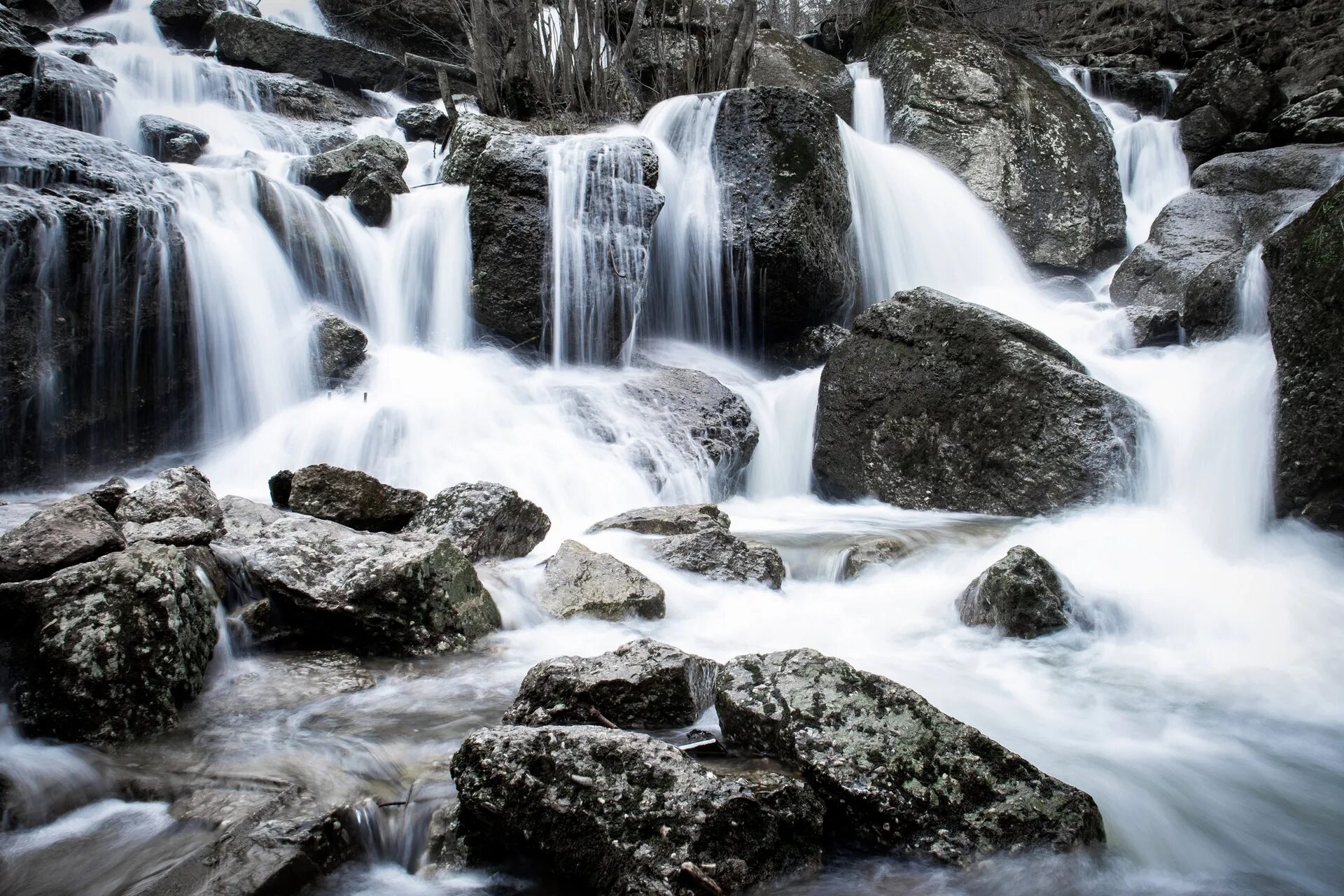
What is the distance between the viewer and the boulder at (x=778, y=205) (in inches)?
334

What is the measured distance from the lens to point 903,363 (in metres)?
6.37

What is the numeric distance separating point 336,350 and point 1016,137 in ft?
31.1

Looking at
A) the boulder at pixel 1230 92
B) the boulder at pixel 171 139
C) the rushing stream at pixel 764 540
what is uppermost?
the boulder at pixel 1230 92

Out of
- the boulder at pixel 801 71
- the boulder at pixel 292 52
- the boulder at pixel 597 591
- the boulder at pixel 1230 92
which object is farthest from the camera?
the boulder at pixel 292 52

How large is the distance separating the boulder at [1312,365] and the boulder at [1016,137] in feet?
21.5

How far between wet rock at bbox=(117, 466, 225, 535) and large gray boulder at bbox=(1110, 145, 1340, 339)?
8366 mm

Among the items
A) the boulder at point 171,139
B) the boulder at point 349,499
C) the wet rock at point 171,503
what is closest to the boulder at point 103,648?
the wet rock at point 171,503

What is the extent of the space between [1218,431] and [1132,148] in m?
8.85

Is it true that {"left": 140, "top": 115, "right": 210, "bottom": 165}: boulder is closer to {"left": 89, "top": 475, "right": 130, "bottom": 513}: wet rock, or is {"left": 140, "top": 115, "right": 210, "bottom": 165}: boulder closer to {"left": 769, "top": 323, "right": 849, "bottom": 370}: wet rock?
{"left": 769, "top": 323, "right": 849, "bottom": 370}: wet rock

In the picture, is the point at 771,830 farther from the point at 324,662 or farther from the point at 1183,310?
the point at 1183,310

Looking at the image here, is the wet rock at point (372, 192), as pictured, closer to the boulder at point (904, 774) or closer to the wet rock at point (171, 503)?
the wet rock at point (171, 503)

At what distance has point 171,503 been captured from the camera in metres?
3.83

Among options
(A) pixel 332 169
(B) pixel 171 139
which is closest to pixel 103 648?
(A) pixel 332 169

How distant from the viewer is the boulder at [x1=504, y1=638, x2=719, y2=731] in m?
2.58
